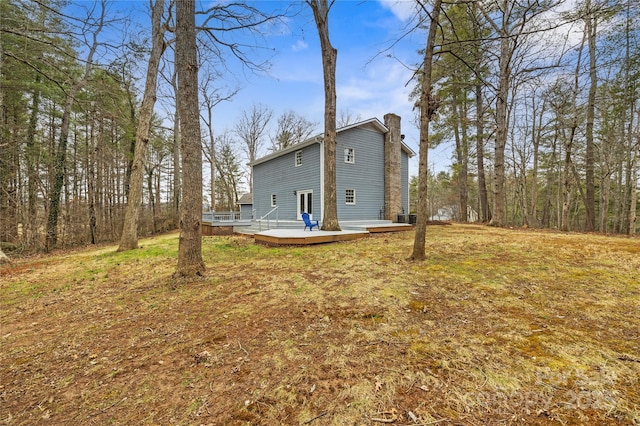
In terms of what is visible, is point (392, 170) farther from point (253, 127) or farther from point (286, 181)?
point (253, 127)

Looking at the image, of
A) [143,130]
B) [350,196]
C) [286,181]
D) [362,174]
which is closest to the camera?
[143,130]

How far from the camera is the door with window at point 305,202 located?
1330 cm

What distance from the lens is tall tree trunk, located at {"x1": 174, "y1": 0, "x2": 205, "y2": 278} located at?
431cm

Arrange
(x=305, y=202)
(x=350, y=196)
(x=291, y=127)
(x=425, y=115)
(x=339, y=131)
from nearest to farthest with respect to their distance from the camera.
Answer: (x=425, y=115) → (x=339, y=131) → (x=350, y=196) → (x=305, y=202) → (x=291, y=127)

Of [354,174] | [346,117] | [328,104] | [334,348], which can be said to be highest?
[346,117]

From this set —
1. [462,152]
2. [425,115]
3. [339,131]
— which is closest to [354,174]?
[339,131]

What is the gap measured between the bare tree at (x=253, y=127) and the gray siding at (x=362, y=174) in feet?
52.3

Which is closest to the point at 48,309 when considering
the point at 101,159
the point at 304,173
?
the point at 304,173

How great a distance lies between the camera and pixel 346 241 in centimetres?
867

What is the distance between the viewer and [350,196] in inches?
516

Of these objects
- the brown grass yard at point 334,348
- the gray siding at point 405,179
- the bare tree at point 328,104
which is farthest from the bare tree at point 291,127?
the brown grass yard at point 334,348

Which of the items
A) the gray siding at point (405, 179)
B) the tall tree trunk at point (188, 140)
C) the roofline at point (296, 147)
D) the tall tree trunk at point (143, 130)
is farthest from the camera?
the gray siding at point (405, 179)

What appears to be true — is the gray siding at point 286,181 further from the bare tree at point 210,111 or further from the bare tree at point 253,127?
the bare tree at point 253,127

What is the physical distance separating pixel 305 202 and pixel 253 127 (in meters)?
17.2
